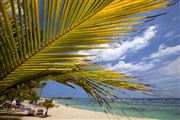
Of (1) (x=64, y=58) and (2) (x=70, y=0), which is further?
(1) (x=64, y=58)

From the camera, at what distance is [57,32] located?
Result: 1.14 metres

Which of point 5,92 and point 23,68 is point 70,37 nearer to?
point 23,68

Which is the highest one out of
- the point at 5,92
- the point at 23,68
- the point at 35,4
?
Result: the point at 35,4

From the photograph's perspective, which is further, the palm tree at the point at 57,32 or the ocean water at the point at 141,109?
the ocean water at the point at 141,109

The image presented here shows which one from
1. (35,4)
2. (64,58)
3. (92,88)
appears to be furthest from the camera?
(92,88)

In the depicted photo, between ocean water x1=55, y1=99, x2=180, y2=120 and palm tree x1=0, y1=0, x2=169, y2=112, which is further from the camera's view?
ocean water x1=55, y1=99, x2=180, y2=120

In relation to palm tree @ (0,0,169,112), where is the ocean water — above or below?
below

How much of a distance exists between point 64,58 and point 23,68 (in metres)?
0.20

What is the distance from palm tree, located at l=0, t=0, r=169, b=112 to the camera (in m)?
1.02

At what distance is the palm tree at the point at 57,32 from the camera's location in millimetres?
1021

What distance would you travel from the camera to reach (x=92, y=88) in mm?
1394

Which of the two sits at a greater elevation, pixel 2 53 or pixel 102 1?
pixel 102 1

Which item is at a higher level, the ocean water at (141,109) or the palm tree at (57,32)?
the palm tree at (57,32)

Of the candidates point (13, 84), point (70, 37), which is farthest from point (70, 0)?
point (13, 84)
